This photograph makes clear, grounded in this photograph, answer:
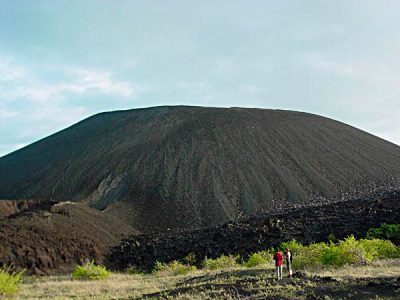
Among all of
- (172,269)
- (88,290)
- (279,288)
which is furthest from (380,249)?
(88,290)

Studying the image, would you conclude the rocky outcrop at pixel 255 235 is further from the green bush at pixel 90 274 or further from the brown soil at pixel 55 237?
the green bush at pixel 90 274

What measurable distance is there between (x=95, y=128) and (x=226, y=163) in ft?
101

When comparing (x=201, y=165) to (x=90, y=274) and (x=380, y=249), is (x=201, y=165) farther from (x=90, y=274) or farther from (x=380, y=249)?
(x=380, y=249)

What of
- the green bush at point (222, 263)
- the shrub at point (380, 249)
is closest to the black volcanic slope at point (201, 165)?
the green bush at point (222, 263)

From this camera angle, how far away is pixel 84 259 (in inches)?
1318

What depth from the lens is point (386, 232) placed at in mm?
30516

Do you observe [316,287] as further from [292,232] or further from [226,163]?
[226,163]

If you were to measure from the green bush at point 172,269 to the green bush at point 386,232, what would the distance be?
10783 millimetres

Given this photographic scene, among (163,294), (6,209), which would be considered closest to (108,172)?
(6,209)

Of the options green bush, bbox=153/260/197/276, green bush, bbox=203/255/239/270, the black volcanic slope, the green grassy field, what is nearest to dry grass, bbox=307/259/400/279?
the green grassy field

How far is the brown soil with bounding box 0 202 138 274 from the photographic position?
31.6 m

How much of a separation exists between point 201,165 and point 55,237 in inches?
996

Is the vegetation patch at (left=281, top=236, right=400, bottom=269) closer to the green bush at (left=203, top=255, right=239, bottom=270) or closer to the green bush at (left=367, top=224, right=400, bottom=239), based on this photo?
the green bush at (left=203, top=255, right=239, bottom=270)

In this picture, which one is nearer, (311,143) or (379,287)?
(379,287)
